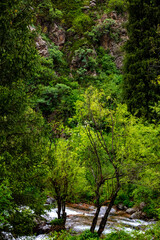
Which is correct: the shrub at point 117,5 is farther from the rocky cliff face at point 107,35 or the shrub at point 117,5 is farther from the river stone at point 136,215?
the river stone at point 136,215

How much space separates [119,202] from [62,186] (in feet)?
26.7

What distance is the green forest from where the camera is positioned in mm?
5312

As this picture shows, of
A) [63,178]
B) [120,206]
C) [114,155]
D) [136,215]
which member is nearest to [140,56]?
[120,206]

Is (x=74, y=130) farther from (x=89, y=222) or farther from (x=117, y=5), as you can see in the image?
(x=117, y=5)

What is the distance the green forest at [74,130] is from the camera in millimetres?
5312

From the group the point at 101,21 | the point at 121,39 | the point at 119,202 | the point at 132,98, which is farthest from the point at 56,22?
the point at 119,202

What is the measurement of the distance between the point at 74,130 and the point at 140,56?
8.99 meters

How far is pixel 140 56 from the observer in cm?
1870

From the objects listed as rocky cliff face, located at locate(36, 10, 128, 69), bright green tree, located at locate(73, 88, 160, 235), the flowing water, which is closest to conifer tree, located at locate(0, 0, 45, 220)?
bright green tree, located at locate(73, 88, 160, 235)

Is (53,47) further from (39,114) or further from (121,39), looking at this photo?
(39,114)

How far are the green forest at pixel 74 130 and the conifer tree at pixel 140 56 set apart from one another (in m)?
0.09

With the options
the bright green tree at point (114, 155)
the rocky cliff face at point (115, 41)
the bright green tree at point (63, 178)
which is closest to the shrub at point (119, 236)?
the bright green tree at point (114, 155)

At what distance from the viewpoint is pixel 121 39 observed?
117 feet

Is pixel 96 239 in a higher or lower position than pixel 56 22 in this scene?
lower
